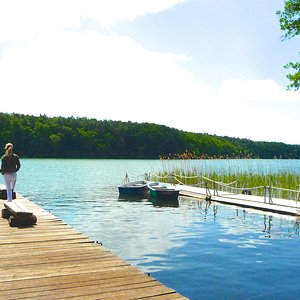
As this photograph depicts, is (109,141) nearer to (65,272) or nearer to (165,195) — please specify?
(165,195)

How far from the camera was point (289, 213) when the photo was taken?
1970cm

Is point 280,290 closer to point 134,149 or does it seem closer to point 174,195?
point 174,195

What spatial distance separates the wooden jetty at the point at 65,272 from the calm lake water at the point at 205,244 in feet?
8.19

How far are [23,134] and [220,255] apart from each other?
126113 mm

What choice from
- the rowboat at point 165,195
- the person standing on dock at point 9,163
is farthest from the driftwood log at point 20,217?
the rowboat at point 165,195

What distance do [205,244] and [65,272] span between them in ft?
26.2

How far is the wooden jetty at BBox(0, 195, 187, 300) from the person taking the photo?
18.9ft

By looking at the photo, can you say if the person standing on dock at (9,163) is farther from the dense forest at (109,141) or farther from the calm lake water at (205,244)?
the dense forest at (109,141)

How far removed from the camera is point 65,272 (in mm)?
6859

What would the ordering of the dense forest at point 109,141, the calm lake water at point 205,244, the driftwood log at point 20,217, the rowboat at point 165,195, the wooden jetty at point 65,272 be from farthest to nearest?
the dense forest at point 109,141 < the rowboat at point 165,195 < the driftwood log at point 20,217 < the calm lake water at point 205,244 < the wooden jetty at point 65,272

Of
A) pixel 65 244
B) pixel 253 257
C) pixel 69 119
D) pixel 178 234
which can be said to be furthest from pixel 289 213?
pixel 69 119

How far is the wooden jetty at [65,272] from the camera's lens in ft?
18.9

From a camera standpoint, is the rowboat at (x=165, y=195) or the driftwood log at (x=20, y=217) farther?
the rowboat at (x=165, y=195)

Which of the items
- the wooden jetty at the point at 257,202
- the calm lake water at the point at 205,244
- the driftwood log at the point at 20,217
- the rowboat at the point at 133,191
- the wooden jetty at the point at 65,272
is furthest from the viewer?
the rowboat at the point at 133,191
